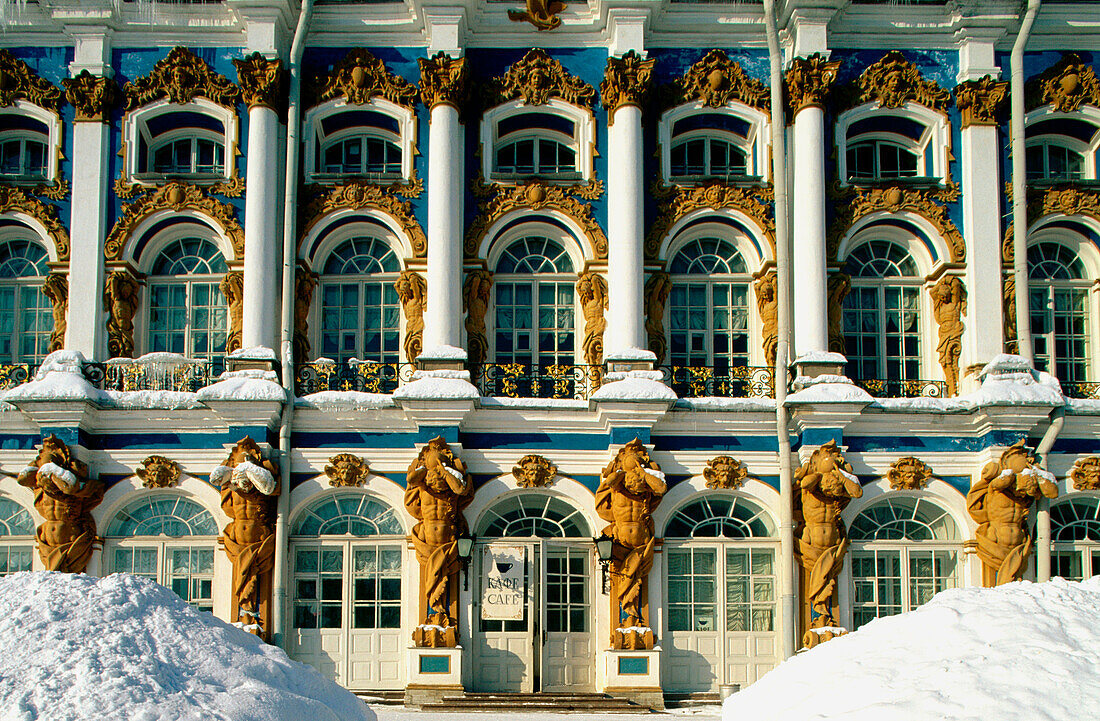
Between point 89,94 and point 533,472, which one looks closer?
point 533,472

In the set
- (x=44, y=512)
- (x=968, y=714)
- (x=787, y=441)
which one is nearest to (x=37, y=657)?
(x=968, y=714)

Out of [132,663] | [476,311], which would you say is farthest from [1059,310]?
[132,663]

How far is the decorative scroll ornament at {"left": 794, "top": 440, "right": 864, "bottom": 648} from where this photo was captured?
59.3 feet

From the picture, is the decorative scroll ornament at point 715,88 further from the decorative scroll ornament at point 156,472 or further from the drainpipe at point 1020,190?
the decorative scroll ornament at point 156,472

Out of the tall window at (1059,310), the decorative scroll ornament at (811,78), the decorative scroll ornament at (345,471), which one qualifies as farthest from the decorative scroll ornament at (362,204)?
the tall window at (1059,310)

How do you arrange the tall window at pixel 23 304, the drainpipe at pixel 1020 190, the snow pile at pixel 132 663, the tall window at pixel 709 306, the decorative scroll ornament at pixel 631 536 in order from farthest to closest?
1. the tall window at pixel 23 304
2. the tall window at pixel 709 306
3. the drainpipe at pixel 1020 190
4. the decorative scroll ornament at pixel 631 536
5. the snow pile at pixel 132 663

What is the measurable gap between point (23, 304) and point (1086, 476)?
660 inches

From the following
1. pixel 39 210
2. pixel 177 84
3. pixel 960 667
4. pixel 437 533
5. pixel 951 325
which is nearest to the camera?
pixel 960 667

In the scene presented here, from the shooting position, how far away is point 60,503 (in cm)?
1822

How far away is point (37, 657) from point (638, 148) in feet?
43.8

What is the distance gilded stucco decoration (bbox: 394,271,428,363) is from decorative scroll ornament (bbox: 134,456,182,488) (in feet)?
12.8

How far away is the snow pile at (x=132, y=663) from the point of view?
25.6 ft

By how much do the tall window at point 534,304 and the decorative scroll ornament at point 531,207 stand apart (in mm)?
639

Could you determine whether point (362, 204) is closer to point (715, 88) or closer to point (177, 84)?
point (177, 84)
